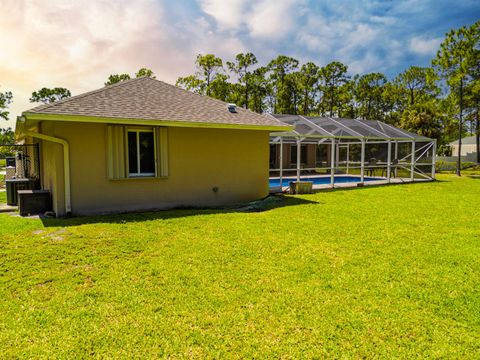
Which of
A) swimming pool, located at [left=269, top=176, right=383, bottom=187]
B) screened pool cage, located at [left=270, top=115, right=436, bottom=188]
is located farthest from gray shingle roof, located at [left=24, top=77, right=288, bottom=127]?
swimming pool, located at [left=269, top=176, right=383, bottom=187]

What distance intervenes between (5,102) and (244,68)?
105ft

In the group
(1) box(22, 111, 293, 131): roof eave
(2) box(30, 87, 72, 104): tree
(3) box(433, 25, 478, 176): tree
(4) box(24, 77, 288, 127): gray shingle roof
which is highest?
(2) box(30, 87, 72, 104): tree

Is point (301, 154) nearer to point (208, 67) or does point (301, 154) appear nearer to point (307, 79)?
point (208, 67)

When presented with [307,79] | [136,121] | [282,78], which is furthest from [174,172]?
[307,79]

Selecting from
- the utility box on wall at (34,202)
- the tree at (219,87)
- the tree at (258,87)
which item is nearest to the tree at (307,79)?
the tree at (258,87)

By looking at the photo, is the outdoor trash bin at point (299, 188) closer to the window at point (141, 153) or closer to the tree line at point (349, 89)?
the window at point (141, 153)

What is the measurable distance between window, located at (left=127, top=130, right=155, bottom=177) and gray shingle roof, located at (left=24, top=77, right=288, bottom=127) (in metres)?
0.68

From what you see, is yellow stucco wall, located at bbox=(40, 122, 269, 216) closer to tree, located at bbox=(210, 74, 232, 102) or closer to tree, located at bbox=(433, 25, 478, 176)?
tree, located at bbox=(433, 25, 478, 176)

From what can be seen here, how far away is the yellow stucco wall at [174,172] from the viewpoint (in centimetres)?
870

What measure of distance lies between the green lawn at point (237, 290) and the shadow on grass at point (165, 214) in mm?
140

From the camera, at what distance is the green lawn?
3.18 m

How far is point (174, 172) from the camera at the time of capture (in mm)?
10102

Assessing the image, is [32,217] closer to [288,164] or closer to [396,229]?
[396,229]

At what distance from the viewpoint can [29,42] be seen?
449 inches
